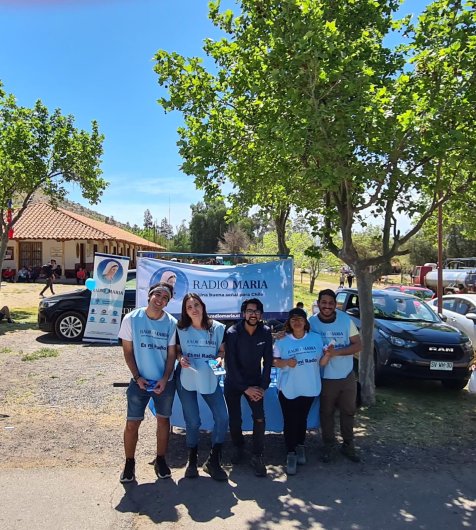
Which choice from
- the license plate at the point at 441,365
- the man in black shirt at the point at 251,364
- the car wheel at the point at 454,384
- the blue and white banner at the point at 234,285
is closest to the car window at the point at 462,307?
the car wheel at the point at 454,384

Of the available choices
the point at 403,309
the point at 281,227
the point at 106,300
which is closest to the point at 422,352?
the point at 403,309

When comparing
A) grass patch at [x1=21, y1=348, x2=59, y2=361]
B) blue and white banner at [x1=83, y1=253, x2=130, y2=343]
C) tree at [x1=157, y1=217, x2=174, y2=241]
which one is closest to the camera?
grass patch at [x1=21, y1=348, x2=59, y2=361]

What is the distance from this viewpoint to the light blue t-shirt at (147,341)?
422cm

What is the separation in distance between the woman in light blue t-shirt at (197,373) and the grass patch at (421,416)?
6.87 ft

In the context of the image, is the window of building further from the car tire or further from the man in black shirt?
the man in black shirt

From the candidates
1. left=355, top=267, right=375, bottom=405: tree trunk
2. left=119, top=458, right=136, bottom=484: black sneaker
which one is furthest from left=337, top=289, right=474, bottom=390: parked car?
left=119, top=458, right=136, bottom=484: black sneaker

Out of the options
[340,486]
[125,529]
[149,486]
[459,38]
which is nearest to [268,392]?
[340,486]

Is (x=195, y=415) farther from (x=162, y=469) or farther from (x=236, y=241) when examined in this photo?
(x=236, y=241)

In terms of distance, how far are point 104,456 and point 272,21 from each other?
512cm

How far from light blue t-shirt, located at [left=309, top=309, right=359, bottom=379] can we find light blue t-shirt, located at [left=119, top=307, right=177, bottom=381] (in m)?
1.57

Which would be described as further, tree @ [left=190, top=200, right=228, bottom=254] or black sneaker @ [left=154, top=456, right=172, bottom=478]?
tree @ [left=190, top=200, right=228, bottom=254]

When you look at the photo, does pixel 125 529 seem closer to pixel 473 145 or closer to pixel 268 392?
pixel 268 392

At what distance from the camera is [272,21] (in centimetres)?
578

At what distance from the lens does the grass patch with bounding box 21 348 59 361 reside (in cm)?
897
